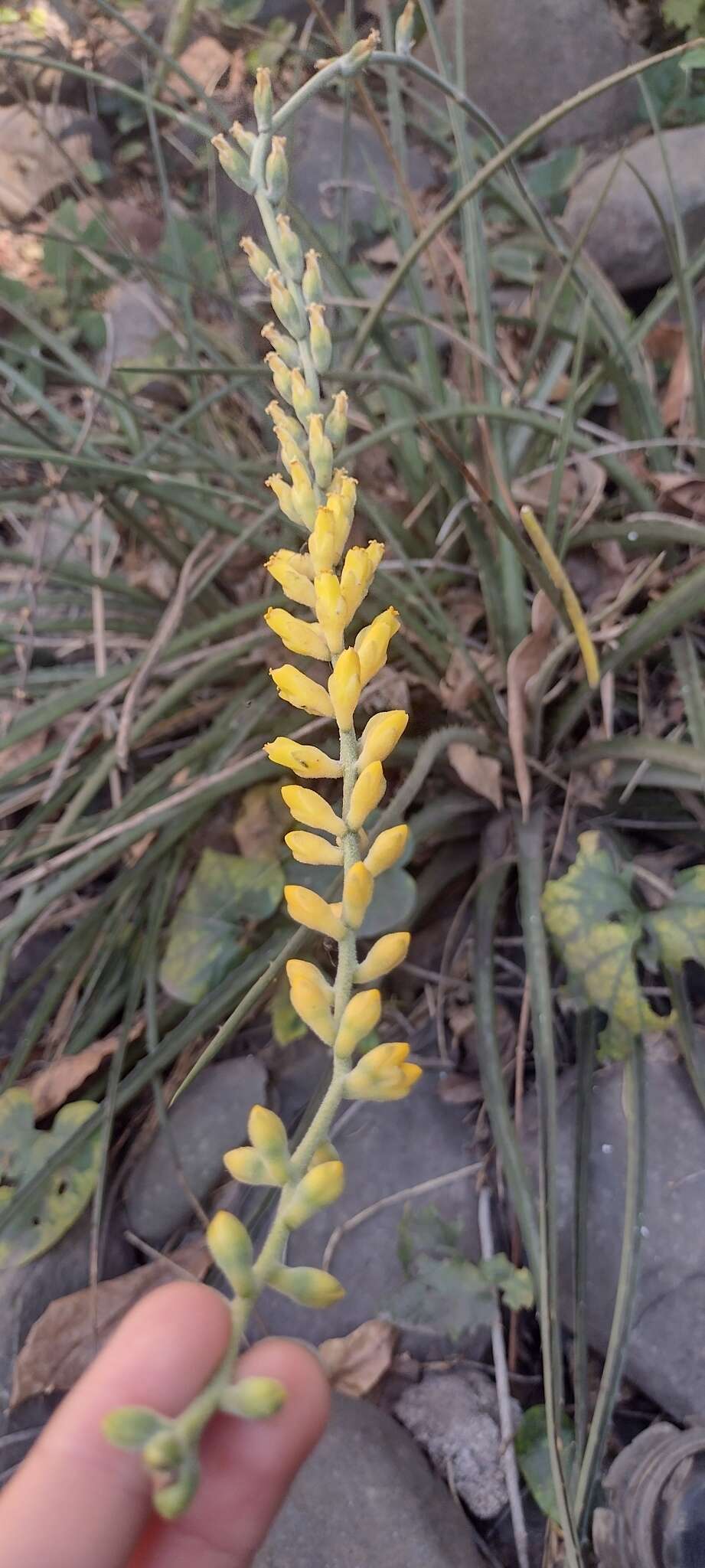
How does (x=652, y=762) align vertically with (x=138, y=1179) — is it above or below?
above

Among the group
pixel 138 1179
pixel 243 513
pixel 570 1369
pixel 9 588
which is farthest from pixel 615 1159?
pixel 9 588

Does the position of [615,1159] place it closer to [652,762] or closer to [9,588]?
[652,762]

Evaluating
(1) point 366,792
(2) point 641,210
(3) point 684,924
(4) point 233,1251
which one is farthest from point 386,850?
(2) point 641,210

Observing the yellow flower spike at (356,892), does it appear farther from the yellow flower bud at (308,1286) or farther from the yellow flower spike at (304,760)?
the yellow flower bud at (308,1286)

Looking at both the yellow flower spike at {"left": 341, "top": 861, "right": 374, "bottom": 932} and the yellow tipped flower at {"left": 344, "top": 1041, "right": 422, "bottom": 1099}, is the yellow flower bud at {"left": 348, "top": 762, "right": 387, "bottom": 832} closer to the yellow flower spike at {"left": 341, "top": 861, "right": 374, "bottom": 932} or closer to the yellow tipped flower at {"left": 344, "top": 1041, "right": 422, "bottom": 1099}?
the yellow flower spike at {"left": 341, "top": 861, "right": 374, "bottom": 932}

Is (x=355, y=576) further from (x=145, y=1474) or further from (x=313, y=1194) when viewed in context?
(x=145, y=1474)

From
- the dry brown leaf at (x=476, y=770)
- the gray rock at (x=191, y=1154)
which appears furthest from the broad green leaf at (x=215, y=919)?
the dry brown leaf at (x=476, y=770)
